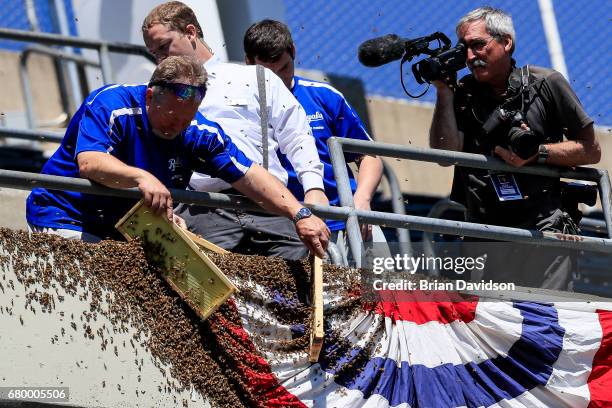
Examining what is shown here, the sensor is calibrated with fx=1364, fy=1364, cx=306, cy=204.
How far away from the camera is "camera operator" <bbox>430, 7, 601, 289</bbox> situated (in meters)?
6.83

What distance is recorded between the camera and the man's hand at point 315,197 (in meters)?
6.32

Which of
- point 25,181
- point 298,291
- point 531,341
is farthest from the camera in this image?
point 531,341

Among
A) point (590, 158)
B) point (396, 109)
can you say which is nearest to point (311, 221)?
point (590, 158)

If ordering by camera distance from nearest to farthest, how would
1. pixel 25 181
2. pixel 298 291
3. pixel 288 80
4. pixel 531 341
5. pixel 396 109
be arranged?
1. pixel 25 181
2. pixel 298 291
3. pixel 531 341
4. pixel 288 80
5. pixel 396 109

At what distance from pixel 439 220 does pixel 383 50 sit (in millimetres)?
960

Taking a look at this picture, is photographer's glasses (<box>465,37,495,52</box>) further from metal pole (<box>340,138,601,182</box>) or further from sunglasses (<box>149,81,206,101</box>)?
sunglasses (<box>149,81,206,101</box>)

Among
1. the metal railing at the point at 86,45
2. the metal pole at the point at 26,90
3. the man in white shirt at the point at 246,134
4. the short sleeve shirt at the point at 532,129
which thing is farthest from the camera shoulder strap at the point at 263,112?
the metal pole at the point at 26,90

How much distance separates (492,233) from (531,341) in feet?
1.80

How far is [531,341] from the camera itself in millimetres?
6520

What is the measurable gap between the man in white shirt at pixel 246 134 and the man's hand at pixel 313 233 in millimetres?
383

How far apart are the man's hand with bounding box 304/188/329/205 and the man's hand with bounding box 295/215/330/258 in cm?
35

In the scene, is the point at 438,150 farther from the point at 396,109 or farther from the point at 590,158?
the point at 396,109

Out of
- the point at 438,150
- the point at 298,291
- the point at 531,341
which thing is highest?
the point at 438,150

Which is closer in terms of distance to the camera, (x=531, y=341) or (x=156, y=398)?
(x=156, y=398)
